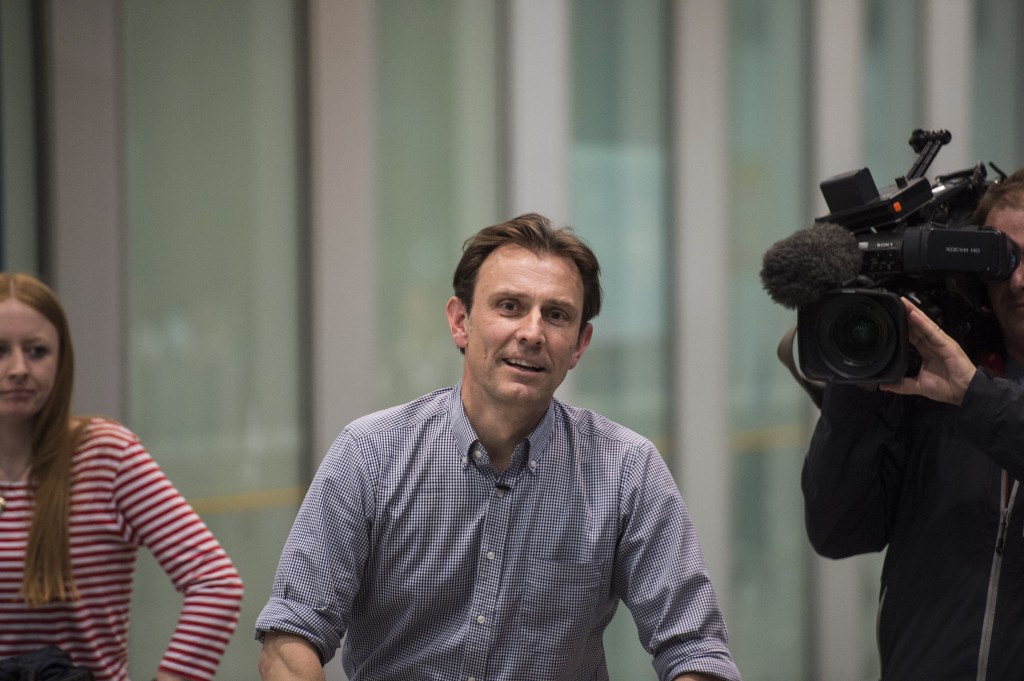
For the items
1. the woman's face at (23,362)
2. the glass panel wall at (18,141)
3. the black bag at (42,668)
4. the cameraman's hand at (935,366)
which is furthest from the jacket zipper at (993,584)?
the glass panel wall at (18,141)

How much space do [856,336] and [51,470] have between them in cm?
138

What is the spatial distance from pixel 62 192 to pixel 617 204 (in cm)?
188

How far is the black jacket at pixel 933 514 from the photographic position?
6.34ft

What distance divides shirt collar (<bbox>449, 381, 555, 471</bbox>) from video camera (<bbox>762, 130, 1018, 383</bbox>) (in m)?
0.42

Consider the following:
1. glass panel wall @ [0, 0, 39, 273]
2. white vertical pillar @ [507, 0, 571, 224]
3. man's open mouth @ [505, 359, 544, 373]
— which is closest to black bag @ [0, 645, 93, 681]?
man's open mouth @ [505, 359, 544, 373]

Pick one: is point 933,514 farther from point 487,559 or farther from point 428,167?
point 428,167

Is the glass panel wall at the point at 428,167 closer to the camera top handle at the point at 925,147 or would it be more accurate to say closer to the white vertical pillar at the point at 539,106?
the white vertical pillar at the point at 539,106

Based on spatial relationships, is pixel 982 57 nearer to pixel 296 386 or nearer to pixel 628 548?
pixel 296 386

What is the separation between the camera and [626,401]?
4059 millimetres

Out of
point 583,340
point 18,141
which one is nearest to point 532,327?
point 583,340

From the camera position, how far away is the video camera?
189 centimetres

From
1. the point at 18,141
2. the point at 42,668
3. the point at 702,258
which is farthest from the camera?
the point at 702,258

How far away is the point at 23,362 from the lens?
2047 millimetres

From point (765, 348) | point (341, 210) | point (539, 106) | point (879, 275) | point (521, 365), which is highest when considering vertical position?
point (539, 106)
